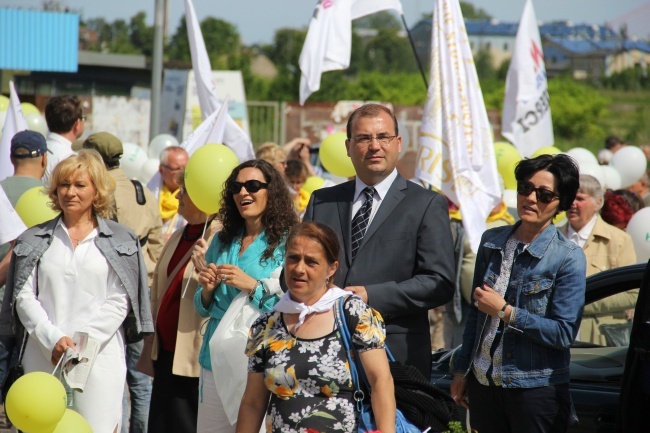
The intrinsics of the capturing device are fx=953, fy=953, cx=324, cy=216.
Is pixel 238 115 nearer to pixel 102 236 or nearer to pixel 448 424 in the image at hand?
pixel 102 236

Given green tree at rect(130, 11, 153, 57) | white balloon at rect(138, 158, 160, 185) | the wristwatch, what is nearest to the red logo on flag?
white balloon at rect(138, 158, 160, 185)

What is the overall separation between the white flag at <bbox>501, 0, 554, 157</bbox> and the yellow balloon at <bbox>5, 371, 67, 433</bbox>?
7.30m

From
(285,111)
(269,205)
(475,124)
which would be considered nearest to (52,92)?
(285,111)

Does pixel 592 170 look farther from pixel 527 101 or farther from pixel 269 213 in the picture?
pixel 269 213

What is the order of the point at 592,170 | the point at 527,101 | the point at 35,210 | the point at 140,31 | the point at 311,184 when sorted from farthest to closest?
the point at 140,31, the point at 527,101, the point at 311,184, the point at 592,170, the point at 35,210

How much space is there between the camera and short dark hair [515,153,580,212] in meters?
4.43

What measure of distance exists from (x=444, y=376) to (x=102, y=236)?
2226 millimetres

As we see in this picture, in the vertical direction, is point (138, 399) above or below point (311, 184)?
below

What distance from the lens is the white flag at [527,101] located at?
424 inches

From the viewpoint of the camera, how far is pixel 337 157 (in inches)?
361

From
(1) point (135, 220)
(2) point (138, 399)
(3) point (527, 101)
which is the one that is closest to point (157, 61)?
(3) point (527, 101)

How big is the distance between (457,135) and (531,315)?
318 centimetres

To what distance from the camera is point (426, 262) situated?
173 inches

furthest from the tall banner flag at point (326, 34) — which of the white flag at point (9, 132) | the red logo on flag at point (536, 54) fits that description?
the white flag at point (9, 132)
